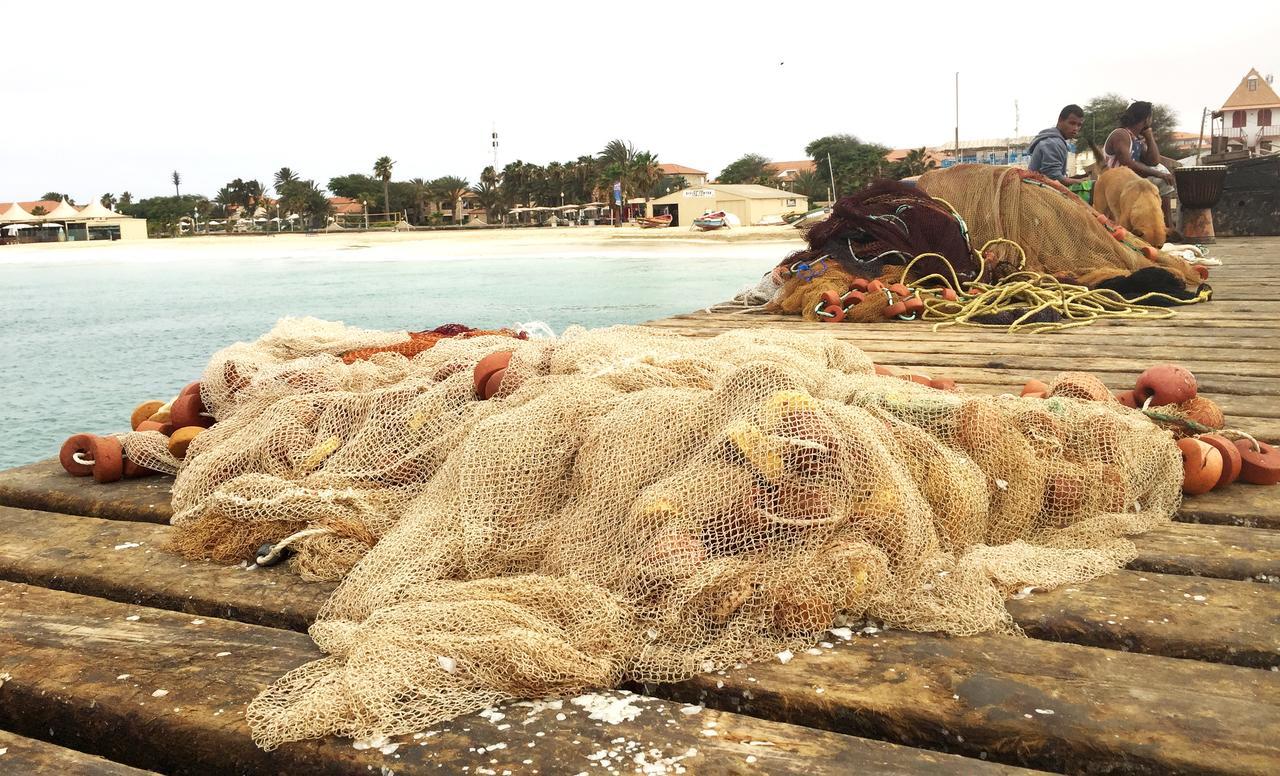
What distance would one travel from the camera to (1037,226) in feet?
23.9

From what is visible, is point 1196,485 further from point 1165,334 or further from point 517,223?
point 517,223

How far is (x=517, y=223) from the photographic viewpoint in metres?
88.2

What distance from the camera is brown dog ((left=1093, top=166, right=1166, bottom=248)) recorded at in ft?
31.4

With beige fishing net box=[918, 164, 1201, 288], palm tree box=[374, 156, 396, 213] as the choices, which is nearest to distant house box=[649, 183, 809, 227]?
palm tree box=[374, 156, 396, 213]

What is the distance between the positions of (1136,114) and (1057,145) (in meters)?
1.91

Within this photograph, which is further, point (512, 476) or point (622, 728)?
point (512, 476)

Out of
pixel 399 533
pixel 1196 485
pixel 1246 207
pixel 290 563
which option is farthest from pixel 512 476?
pixel 1246 207

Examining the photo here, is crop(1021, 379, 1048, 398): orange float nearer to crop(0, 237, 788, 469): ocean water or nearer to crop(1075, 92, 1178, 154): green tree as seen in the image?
crop(0, 237, 788, 469): ocean water

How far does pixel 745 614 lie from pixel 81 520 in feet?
5.91

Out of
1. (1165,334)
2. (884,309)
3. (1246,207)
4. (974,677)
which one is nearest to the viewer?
(974,677)

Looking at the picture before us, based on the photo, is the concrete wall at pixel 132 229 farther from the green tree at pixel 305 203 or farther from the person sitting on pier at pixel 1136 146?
the person sitting on pier at pixel 1136 146

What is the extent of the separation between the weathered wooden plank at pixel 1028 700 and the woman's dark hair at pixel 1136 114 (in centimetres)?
1105

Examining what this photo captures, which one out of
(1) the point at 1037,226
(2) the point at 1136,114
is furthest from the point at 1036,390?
(2) the point at 1136,114

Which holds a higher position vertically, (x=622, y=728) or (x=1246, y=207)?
(x=1246, y=207)
